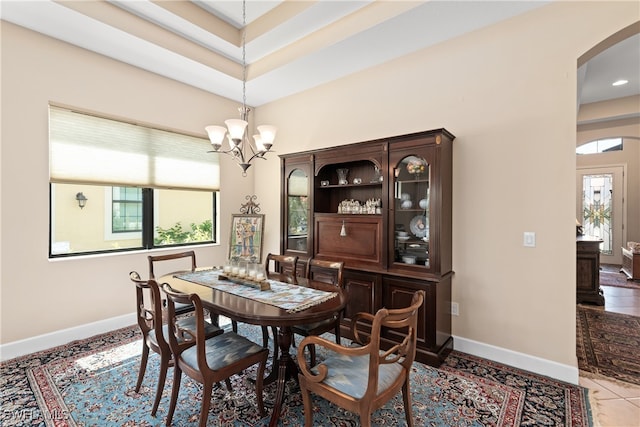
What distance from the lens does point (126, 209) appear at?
366 centimetres

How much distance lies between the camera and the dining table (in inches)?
72.1

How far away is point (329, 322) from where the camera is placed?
2.50m

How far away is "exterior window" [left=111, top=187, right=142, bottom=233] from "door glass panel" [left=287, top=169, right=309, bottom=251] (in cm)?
188

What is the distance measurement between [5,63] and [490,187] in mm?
4606

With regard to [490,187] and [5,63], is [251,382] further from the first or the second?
[5,63]

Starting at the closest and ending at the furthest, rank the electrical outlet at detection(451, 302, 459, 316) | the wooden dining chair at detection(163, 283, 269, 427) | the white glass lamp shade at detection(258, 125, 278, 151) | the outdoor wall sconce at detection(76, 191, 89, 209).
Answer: the wooden dining chair at detection(163, 283, 269, 427), the white glass lamp shade at detection(258, 125, 278, 151), the electrical outlet at detection(451, 302, 459, 316), the outdoor wall sconce at detection(76, 191, 89, 209)

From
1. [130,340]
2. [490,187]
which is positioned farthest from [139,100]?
[490,187]

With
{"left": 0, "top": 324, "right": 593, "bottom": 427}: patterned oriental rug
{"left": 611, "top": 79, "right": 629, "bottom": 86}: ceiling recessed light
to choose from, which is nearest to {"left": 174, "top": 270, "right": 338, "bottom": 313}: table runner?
{"left": 0, "top": 324, "right": 593, "bottom": 427}: patterned oriental rug

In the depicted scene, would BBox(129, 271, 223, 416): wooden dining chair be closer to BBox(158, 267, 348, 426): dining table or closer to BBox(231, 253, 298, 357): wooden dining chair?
BBox(158, 267, 348, 426): dining table

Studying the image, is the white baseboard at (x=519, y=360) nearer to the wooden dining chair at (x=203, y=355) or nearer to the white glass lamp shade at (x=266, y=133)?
the wooden dining chair at (x=203, y=355)

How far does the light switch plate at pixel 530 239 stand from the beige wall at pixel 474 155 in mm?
43

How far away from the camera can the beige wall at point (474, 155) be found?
2463 millimetres

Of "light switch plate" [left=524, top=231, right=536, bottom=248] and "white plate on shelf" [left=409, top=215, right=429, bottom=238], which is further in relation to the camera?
"white plate on shelf" [left=409, top=215, right=429, bottom=238]

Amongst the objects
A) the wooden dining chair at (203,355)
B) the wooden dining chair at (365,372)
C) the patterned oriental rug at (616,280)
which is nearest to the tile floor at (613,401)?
the wooden dining chair at (365,372)
